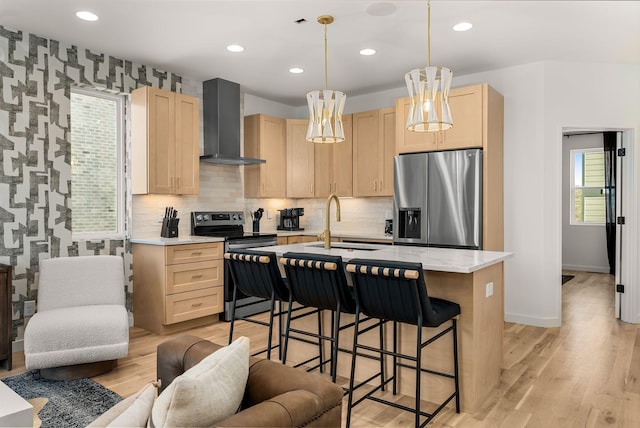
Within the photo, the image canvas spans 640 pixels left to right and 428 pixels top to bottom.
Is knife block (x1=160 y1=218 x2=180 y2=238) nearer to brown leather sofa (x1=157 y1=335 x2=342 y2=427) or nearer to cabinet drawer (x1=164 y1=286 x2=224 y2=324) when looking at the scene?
cabinet drawer (x1=164 y1=286 x2=224 y2=324)

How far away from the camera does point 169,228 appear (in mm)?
4625

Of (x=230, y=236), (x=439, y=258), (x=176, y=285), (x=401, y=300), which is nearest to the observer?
(x=401, y=300)

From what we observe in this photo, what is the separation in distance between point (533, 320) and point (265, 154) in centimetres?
369

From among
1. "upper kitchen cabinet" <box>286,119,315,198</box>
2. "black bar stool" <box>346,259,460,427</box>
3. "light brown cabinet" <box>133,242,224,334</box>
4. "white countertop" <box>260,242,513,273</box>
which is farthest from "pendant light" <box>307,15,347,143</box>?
"upper kitchen cabinet" <box>286,119,315,198</box>

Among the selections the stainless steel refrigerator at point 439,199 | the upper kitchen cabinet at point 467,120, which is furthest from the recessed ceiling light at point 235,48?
the stainless steel refrigerator at point 439,199

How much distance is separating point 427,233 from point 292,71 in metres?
2.32

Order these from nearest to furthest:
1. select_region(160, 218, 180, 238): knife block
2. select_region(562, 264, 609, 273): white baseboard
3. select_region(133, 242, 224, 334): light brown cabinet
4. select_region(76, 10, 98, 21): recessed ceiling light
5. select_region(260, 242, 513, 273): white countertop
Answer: select_region(260, 242, 513, 273): white countertop → select_region(76, 10, 98, 21): recessed ceiling light → select_region(133, 242, 224, 334): light brown cabinet → select_region(160, 218, 180, 238): knife block → select_region(562, 264, 609, 273): white baseboard

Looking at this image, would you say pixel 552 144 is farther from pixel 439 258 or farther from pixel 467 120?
pixel 439 258

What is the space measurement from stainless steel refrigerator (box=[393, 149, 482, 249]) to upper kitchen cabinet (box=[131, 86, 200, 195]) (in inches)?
89.9

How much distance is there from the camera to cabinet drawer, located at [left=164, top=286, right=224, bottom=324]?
420 cm

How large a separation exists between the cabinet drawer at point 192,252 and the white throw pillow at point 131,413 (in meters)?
3.15

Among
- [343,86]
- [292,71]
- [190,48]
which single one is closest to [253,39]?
[190,48]

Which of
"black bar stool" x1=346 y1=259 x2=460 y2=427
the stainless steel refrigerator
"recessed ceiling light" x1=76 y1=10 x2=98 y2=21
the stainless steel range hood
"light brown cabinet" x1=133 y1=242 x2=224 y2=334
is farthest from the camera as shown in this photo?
the stainless steel range hood

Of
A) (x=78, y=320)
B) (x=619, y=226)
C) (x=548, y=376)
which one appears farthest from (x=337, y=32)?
(x=619, y=226)
